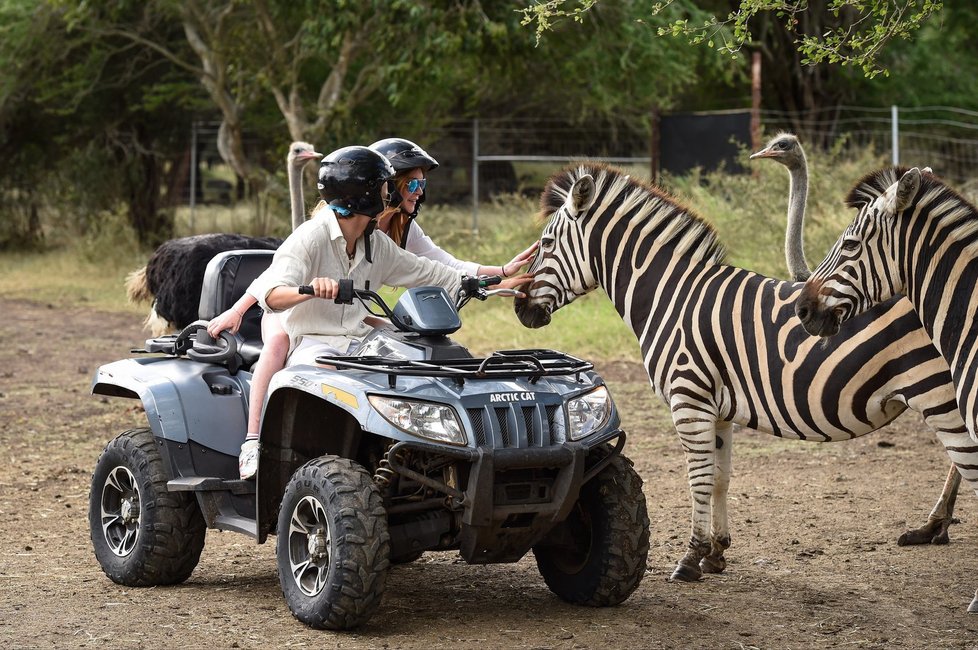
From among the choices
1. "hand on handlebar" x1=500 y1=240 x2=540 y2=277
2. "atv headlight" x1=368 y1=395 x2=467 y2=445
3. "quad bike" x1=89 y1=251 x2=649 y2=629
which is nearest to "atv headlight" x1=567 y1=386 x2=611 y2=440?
"quad bike" x1=89 y1=251 x2=649 y2=629

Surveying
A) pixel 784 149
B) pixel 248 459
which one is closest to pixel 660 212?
pixel 784 149

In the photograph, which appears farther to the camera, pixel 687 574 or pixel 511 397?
pixel 687 574

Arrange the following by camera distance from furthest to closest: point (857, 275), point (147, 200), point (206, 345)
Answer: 1. point (147, 200)
2. point (206, 345)
3. point (857, 275)

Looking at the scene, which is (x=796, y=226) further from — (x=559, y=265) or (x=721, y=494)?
(x=721, y=494)

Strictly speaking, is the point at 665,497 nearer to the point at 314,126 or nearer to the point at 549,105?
the point at 314,126

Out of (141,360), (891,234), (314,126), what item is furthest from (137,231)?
(891,234)

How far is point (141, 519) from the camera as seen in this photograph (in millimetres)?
5590

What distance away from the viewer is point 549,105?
77.6 ft

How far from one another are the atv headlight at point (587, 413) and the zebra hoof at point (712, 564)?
124 cm

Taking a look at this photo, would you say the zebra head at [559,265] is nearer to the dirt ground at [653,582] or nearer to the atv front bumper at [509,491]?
the dirt ground at [653,582]

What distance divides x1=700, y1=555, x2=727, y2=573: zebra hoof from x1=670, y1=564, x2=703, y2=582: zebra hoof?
0.12 m

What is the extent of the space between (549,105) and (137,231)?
7.36 m

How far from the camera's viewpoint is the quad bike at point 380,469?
4.71m

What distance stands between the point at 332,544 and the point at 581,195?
221 cm
